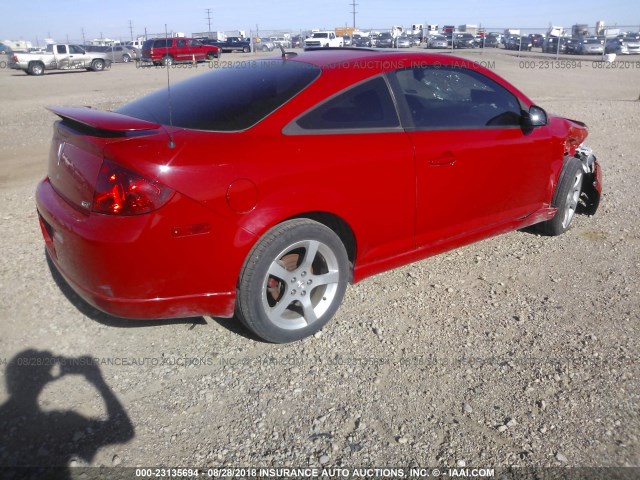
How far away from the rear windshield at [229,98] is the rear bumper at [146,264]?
0.63 m

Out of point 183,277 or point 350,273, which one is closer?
point 183,277

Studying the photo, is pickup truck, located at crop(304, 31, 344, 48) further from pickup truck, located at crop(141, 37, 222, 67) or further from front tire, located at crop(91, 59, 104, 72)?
front tire, located at crop(91, 59, 104, 72)

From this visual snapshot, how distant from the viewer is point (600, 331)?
11.6ft

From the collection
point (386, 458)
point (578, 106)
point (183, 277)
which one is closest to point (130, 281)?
point (183, 277)

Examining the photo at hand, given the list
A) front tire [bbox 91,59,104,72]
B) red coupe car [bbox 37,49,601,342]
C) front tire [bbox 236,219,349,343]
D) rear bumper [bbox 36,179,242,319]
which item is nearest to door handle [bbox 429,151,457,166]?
red coupe car [bbox 37,49,601,342]

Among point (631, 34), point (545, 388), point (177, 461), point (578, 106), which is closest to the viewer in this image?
point (177, 461)

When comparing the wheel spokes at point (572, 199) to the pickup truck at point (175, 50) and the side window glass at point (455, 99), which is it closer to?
the side window glass at point (455, 99)

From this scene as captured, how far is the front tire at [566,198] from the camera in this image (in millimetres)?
4793

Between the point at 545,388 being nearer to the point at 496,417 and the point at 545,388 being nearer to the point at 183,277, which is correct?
the point at 496,417

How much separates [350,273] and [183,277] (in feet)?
3.67

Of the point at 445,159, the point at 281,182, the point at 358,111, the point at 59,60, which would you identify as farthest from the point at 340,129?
the point at 59,60

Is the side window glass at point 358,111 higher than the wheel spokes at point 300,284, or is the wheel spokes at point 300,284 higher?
the side window glass at point 358,111

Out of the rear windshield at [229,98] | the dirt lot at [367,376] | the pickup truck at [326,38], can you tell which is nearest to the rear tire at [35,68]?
the pickup truck at [326,38]

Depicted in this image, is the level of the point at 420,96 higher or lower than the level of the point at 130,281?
higher
